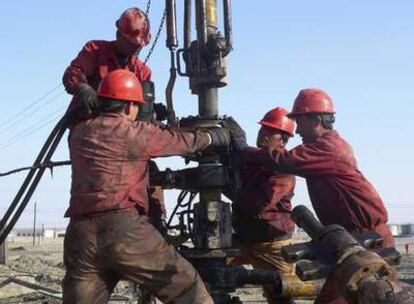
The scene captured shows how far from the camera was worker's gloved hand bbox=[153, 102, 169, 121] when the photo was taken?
6502mm

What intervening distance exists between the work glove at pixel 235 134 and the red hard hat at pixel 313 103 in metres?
0.45

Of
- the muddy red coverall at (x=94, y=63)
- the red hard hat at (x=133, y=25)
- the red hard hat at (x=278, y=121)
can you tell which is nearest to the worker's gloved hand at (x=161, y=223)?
the muddy red coverall at (x=94, y=63)

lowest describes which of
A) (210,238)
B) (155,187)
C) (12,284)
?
(12,284)

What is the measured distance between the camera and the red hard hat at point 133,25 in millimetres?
6406

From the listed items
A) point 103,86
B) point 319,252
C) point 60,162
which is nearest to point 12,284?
point 60,162

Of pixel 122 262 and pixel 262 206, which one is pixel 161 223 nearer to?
pixel 262 206

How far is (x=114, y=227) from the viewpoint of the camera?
16.2ft

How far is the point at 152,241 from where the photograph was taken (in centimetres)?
503

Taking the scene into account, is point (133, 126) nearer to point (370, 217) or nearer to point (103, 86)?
point (103, 86)

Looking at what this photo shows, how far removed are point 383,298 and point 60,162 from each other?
14.5 feet

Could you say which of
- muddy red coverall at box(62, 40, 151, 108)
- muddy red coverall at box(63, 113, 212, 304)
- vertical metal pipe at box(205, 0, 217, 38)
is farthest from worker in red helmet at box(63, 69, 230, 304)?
vertical metal pipe at box(205, 0, 217, 38)

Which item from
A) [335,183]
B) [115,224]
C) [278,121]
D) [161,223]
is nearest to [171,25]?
[278,121]

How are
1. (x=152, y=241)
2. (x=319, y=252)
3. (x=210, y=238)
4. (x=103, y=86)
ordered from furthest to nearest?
(x=210, y=238) → (x=103, y=86) → (x=152, y=241) → (x=319, y=252)

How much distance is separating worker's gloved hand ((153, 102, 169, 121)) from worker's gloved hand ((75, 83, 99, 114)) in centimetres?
76
